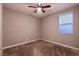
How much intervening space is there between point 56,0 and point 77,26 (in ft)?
8.40

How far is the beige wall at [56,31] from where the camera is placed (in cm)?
360

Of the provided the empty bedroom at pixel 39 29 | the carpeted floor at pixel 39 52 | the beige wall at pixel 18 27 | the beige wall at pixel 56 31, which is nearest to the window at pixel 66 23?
the empty bedroom at pixel 39 29

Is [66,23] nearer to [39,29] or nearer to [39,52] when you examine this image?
[39,52]

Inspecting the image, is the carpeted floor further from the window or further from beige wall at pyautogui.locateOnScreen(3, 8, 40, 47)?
the window

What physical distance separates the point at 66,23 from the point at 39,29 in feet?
8.15

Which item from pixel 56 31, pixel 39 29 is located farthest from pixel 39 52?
pixel 39 29

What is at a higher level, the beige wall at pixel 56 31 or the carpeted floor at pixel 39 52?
the beige wall at pixel 56 31

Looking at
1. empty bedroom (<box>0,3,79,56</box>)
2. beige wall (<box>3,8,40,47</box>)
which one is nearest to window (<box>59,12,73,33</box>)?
empty bedroom (<box>0,3,79,56</box>)

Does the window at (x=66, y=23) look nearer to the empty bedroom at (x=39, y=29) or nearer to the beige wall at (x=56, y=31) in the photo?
the empty bedroom at (x=39, y=29)

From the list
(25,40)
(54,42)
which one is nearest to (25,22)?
(25,40)

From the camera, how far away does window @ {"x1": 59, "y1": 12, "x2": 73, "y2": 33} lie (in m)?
4.02

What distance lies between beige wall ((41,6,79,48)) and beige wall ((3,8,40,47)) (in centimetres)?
69

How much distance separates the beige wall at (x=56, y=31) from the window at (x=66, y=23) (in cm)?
21

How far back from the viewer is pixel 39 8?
3545 millimetres
